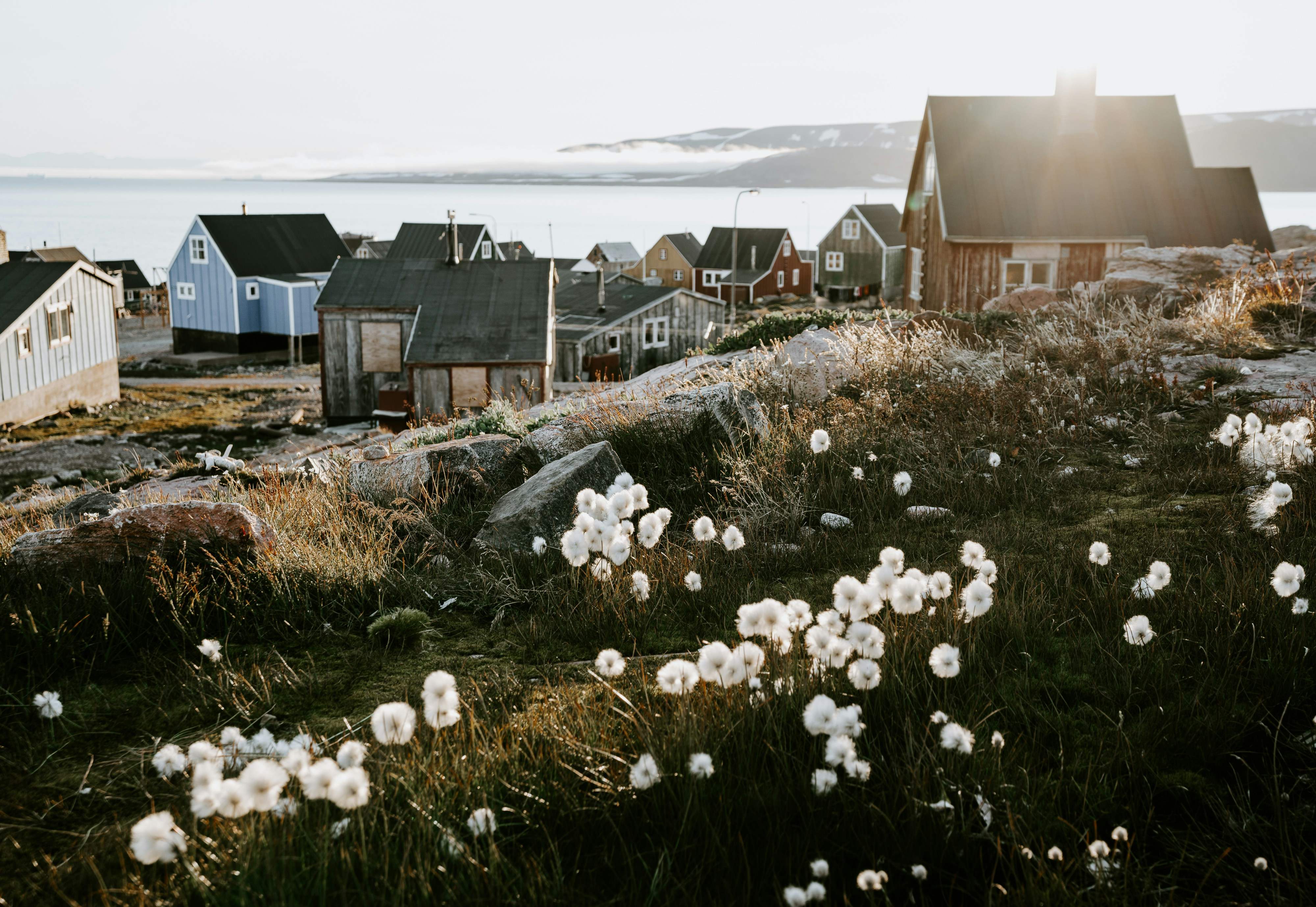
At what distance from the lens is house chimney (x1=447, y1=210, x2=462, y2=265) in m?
31.3

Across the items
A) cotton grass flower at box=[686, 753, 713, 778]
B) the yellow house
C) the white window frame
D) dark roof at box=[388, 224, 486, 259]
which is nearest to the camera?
cotton grass flower at box=[686, 753, 713, 778]

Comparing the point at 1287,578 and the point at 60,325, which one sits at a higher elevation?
the point at 60,325

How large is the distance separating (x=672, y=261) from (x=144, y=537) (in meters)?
70.6

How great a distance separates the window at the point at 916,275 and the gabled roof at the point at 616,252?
5406 centimetres

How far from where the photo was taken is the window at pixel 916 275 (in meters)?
28.6

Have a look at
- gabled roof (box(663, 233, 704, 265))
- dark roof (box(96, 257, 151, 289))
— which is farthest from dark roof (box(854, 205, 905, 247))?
dark roof (box(96, 257, 151, 289))

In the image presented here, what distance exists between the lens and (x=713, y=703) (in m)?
3.03

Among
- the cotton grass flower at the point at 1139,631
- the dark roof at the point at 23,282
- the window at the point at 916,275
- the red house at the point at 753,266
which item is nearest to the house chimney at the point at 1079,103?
the window at the point at 916,275

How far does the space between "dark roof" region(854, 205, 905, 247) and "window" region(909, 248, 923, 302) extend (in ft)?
116

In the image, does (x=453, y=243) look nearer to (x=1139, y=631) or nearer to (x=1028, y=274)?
(x=1028, y=274)

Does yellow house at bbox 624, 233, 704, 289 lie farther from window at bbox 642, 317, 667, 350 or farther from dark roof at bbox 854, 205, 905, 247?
window at bbox 642, 317, 667, 350

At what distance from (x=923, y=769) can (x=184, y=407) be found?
36.5m

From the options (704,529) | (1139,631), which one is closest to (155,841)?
(704,529)

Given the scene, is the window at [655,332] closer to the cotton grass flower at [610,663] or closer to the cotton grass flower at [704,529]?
the cotton grass flower at [704,529]
